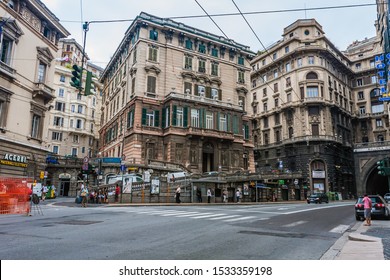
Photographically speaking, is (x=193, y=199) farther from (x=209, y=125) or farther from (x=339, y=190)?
(x=339, y=190)

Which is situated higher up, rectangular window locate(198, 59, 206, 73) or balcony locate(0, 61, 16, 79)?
rectangular window locate(198, 59, 206, 73)

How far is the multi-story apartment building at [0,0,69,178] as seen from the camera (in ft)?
83.4

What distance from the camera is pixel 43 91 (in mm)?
28766

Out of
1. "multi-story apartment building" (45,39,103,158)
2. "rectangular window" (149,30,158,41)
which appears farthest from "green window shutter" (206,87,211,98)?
"multi-story apartment building" (45,39,103,158)

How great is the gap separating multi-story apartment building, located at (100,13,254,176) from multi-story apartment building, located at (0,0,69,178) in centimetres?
1057

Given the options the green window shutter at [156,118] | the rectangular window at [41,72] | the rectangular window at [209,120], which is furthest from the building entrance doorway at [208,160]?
the rectangular window at [41,72]

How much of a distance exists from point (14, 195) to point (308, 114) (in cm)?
5007

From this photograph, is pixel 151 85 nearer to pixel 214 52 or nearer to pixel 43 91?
pixel 214 52

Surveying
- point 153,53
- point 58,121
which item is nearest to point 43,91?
point 153,53

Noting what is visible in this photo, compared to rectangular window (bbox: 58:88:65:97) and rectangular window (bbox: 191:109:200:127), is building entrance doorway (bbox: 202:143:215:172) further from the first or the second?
rectangular window (bbox: 58:88:65:97)

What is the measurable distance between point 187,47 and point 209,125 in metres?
11.8

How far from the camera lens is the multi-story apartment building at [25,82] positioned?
25.4 m

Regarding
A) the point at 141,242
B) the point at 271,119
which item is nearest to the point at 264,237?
the point at 141,242

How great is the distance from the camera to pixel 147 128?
38906mm
